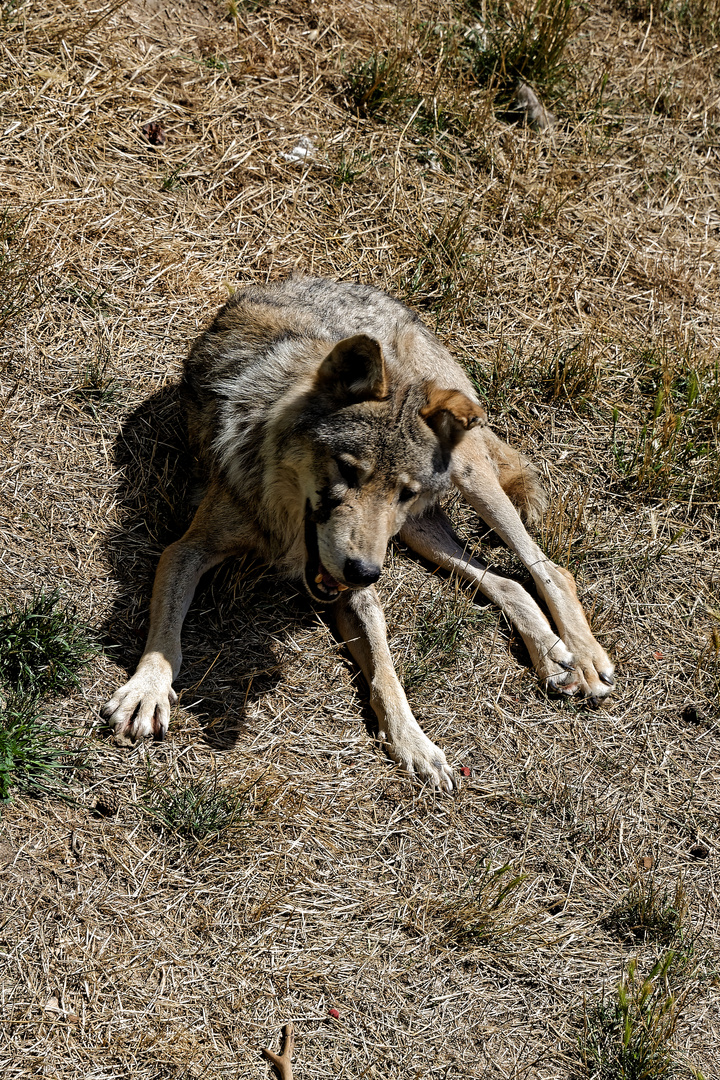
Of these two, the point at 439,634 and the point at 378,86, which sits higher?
the point at 378,86

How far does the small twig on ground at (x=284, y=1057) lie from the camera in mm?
3564

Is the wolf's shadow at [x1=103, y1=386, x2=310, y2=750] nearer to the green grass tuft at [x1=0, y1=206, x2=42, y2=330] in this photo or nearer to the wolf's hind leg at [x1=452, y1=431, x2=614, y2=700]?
the green grass tuft at [x1=0, y1=206, x2=42, y2=330]

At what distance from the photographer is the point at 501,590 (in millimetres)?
5441

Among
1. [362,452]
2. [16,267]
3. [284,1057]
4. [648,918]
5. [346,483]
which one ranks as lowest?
[284,1057]

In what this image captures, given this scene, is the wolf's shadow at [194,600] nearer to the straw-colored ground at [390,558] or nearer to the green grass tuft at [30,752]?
the straw-colored ground at [390,558]

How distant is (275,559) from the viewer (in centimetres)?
503

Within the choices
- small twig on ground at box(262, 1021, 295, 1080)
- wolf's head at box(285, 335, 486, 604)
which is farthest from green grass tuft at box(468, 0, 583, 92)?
small twig on ground at box(262, 1021, 295, 1080)

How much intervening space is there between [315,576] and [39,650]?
1.30 m

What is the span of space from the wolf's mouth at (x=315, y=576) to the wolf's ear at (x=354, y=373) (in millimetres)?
563

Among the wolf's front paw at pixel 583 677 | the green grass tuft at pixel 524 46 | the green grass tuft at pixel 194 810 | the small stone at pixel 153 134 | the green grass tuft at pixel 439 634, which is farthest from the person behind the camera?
the green grass tuft at pixel 524 46

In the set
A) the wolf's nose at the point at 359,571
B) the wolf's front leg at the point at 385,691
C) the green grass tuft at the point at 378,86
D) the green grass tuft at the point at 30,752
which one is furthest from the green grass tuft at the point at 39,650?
the green grass tuft at the point at 378,86

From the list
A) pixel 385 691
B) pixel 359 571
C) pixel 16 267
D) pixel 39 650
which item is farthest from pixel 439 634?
pixel 16 267

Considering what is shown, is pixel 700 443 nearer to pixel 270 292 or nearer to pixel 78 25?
pixel 270 292

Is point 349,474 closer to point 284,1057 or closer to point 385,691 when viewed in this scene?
point 385,691
